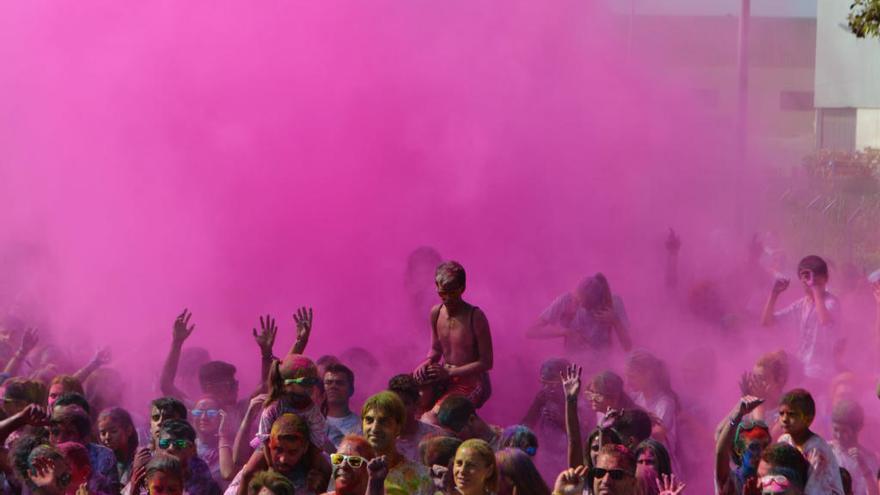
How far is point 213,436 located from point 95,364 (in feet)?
4.56

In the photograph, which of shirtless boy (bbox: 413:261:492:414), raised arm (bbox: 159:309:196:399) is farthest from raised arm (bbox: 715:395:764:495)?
raised arm (bbox: 159:309:196:399)

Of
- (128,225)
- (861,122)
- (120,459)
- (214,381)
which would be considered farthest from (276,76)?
(861,122)

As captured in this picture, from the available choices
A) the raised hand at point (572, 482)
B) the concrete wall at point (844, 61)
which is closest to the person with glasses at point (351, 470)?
the raised hand at point (572, 482)

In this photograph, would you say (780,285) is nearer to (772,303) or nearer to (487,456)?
(772,303)

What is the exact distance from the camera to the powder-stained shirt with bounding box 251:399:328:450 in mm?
6867

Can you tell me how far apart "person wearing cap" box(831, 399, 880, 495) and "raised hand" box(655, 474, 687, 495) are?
4.81 ft

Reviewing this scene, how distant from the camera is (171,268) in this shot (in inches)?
463

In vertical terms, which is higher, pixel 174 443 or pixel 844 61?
pixel 844 61

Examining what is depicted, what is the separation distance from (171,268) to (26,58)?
1.84 m

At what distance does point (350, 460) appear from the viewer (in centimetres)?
586

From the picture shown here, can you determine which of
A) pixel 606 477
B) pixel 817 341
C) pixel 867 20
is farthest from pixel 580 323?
pixel 867 20

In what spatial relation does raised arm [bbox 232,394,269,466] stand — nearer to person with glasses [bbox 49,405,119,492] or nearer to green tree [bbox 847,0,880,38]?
person with glasses [bbox 49,405,119,492]

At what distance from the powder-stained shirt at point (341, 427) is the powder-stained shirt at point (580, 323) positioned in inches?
102

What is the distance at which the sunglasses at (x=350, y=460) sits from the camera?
5.85 m
